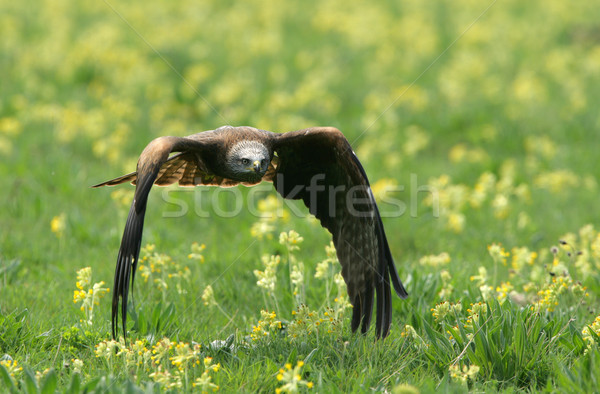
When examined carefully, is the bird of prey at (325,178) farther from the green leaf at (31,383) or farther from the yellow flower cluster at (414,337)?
the green leaf at (31,383)

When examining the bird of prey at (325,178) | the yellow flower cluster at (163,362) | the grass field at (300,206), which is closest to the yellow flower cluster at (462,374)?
the grass field at (300,206)

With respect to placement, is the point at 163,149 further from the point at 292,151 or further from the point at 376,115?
the point at 376,115

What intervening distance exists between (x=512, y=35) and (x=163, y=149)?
431 inches

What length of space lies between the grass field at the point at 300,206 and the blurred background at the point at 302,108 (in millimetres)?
41

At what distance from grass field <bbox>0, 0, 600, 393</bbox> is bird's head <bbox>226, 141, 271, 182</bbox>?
1.84 feet

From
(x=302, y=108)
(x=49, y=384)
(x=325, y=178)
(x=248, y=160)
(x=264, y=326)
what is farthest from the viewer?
(x=302, y=108)

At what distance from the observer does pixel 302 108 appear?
10.1 meters

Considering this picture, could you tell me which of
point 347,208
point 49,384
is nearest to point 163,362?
point 49,384

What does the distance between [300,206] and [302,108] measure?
285 centimetres

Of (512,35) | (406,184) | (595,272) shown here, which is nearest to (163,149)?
(595,272)

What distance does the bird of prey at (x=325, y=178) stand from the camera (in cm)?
468

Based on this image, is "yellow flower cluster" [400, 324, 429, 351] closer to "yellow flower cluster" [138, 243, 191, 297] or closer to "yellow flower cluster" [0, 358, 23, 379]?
"yellow flower cluster" [138, 243, 191, 297]

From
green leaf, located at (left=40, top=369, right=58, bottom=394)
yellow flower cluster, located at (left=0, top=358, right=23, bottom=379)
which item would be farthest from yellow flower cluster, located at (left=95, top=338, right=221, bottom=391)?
yellow flower cluster, located at (left=0, top=358, right=23, bottom=379)

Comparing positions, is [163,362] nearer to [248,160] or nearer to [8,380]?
[8,380]
